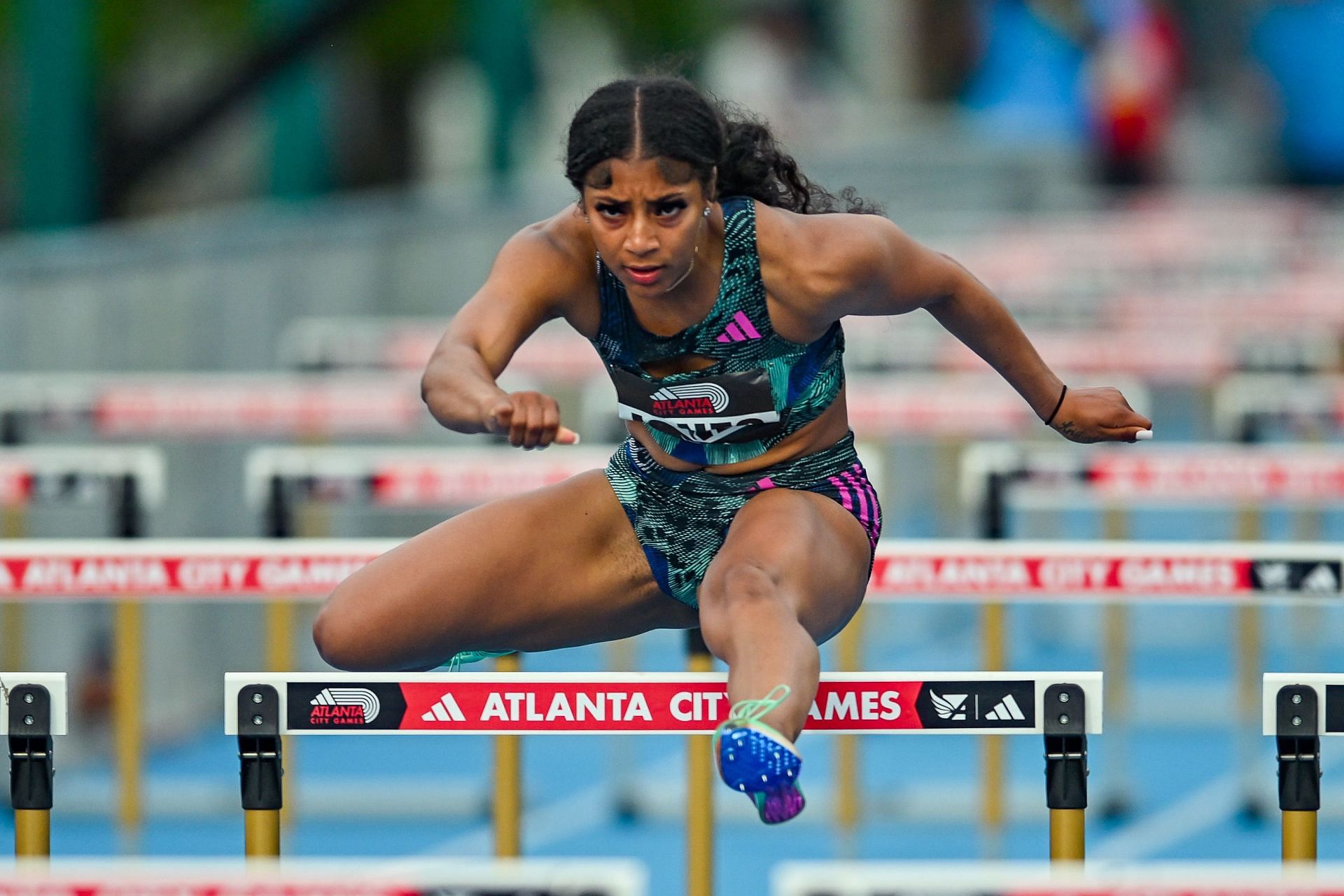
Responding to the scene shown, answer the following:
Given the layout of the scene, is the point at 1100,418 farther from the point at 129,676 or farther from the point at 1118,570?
the point at 129,676

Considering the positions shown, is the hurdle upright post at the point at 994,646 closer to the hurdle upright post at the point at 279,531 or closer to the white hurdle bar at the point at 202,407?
the hurdle upright post at the point at 279,531

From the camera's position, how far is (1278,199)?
2219 cm

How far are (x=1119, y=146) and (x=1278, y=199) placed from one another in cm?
217

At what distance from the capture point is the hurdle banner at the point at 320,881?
275cm

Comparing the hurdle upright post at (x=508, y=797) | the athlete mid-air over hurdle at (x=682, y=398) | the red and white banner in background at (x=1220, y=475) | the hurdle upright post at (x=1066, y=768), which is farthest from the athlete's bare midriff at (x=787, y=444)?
the red and white banner in background at (x=1220, y=475)

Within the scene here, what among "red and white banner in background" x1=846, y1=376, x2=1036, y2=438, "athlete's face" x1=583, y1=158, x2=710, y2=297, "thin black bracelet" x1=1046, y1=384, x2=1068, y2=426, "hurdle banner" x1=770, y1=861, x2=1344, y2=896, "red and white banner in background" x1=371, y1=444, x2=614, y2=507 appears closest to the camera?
"hurdle banner" x1=770, y1=861, x2=1344, y2=896

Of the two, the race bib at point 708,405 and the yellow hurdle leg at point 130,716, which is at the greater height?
the race bib at point 708,405

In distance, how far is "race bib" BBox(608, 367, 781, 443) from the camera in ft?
13.5

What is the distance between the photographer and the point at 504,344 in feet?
13.1

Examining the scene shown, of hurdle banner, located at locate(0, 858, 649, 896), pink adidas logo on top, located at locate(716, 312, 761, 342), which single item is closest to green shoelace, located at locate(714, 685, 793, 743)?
hurdle banner, located at locate(0, 858, 649, 896)

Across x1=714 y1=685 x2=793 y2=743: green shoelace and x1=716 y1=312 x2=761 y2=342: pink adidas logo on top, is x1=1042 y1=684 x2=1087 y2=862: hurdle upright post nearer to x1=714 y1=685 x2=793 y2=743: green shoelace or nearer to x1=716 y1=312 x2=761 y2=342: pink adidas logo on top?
x1=714 y1=685 x2=793 y2=743: green shoelace

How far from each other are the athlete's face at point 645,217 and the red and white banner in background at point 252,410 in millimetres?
3944

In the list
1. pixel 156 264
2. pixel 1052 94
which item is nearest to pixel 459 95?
pixel 1052 94

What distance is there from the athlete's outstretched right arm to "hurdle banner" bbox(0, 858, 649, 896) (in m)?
0.93
